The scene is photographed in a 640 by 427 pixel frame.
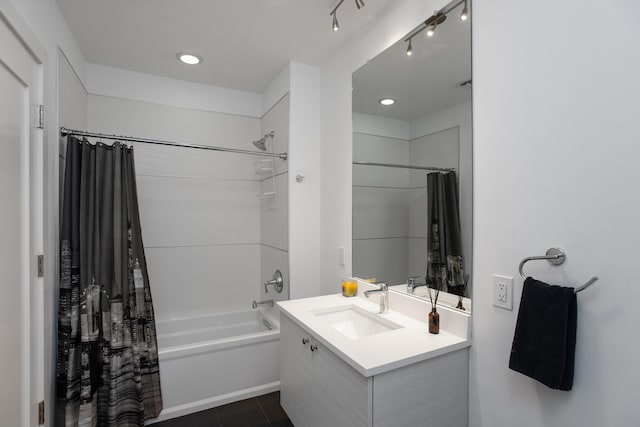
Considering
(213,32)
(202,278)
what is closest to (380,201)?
Result: (213,32)

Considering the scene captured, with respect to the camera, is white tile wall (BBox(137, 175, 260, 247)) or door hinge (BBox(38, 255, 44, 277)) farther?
white tile wall (BBox(137, 175, 260, 247))

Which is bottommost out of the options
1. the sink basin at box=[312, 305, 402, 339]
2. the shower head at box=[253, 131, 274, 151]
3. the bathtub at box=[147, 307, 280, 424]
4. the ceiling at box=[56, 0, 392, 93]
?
the bathtub at box=[147, 307, 280, 424]

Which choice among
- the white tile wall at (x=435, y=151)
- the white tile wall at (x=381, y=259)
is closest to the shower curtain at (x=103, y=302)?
the white tile wall at (x=381, y=259)

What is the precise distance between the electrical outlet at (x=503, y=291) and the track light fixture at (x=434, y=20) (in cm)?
116

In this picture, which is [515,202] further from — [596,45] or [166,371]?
[166,371]

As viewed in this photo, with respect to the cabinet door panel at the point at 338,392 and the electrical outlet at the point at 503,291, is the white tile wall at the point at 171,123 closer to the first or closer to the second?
the cabinet door panel at the point at 338,392

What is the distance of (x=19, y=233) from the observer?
1.39 meters

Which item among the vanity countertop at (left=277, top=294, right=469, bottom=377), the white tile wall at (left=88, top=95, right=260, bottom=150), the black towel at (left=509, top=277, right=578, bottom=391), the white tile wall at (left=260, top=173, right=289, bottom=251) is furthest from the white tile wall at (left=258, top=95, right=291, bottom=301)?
the black towel at (left=509, top=277, right=578, bottom=391)

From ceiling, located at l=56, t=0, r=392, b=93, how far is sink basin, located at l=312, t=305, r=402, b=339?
181 centimetres

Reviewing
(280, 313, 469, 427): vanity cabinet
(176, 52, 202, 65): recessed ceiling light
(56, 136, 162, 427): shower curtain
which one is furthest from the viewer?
(176, 52, 202, 65): recessed ceiling light

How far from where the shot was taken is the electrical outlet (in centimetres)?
123

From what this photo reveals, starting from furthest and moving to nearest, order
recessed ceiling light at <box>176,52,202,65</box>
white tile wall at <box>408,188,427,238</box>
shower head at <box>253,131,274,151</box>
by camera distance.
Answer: shower head at <box>253,131,274,151</box> < recessed ceiling light at <box>176,52,202,65</box> < white tile wall at <box>408,188,427,238</box>

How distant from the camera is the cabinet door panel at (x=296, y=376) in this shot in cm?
158

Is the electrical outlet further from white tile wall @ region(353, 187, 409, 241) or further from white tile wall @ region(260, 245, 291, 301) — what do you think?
white tile wall @ region(260, 245, 291, 301)
